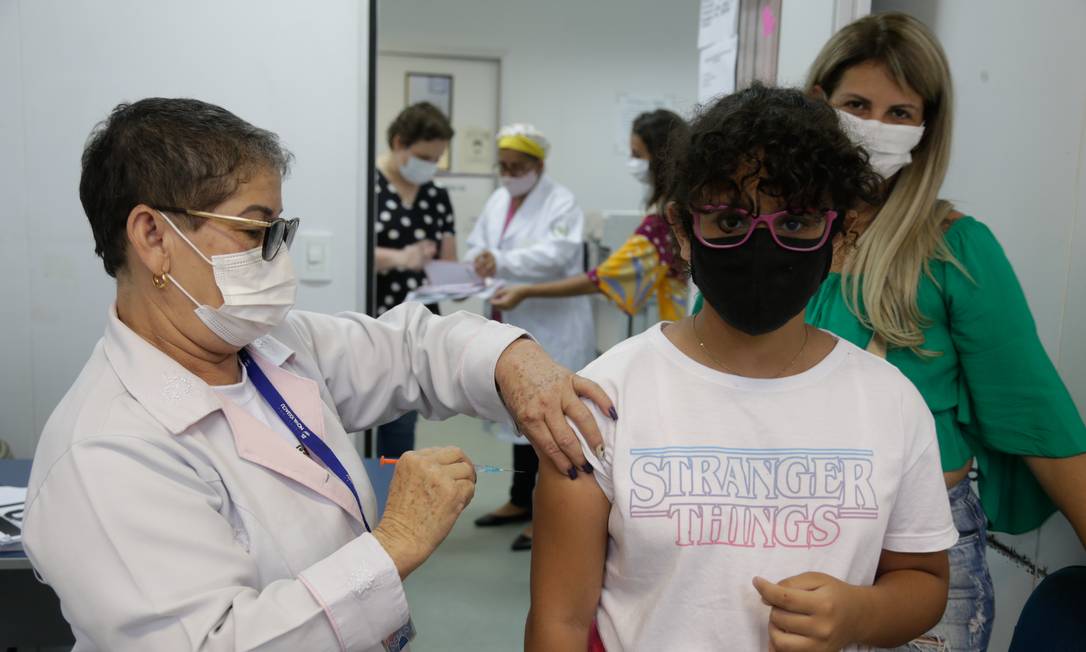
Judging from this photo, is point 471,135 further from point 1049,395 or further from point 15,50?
point 1049,395

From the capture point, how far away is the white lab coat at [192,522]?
0.88 meters

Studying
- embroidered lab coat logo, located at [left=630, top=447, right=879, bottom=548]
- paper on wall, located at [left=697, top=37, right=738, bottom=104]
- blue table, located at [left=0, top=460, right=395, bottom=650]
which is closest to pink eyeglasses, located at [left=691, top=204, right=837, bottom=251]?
embroidered lab coat logo, located at [left=630, top=447, right=879, bottom=548]

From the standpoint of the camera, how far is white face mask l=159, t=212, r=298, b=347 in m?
1.07

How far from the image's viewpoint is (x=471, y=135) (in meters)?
6.67

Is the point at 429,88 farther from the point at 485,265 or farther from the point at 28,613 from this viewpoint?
the point at 28,613

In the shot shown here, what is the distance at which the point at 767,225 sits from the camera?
3.39 feet

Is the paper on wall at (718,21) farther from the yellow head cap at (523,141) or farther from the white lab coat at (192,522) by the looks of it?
the white lab coat at (192,522)

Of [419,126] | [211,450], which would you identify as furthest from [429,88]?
[211,450]

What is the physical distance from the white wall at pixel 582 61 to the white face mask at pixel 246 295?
573 cm

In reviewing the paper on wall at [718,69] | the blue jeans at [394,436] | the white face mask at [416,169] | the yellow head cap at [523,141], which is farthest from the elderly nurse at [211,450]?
the yellow head cap at [523,141]

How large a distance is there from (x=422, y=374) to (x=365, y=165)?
154 cm

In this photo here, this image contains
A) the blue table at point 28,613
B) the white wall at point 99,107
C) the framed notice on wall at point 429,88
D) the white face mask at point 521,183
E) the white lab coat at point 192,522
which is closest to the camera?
the white lab coat at point 192,522

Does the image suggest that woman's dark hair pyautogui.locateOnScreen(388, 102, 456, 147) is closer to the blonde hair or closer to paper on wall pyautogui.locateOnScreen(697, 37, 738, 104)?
paper on wall pyautogui.locateOnScreen(697, 37, 738, 104)

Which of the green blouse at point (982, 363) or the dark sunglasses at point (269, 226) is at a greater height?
the dark sunglasses at point (269, 226)
